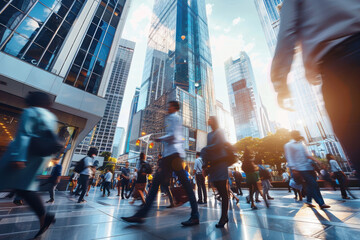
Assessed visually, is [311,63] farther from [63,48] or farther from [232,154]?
[63,48]

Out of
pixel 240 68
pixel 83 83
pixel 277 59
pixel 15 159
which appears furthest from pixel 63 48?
pixel 240 68

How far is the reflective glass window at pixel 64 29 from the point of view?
11672 millimetres

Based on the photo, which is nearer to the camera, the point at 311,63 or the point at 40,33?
the point at 311,63

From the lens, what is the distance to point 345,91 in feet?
2.48

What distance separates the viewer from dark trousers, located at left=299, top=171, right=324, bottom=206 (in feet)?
11.0

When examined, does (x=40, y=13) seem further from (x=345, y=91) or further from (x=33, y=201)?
(x=345, y=91)

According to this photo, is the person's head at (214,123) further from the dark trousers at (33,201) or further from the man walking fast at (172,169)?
the dark trousers at (33,201)

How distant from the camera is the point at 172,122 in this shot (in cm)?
297

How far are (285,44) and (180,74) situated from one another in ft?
126

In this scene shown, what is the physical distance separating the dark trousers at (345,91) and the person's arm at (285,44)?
0.23 meters

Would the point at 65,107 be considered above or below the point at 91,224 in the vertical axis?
above

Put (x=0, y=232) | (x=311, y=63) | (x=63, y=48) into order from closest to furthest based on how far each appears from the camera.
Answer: (x=311, y=63)
(x=0, y=232)
(x=63, y=48)

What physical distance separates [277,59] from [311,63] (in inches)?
8.6

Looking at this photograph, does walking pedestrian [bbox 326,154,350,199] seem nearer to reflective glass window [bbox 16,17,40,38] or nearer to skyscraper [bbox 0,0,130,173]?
skyscraper [bbox 0,0,130,173]
